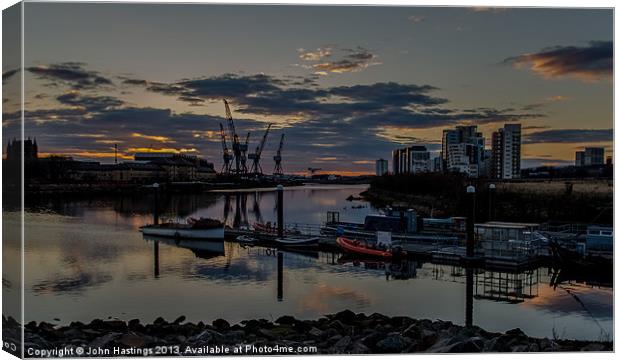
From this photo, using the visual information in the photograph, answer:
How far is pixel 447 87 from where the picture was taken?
29.8 feet

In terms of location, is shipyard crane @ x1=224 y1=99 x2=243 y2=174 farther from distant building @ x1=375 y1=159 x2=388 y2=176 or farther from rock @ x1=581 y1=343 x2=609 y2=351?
rock @ x1=581 y1=343 x2=609 y2=351

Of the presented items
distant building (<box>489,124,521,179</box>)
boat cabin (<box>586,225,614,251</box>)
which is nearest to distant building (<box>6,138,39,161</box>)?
distant building (<box>489,124,521,179</box>)

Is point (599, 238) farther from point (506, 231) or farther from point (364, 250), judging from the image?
point (364, 250)

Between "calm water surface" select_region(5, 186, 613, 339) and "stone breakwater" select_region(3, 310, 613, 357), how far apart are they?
Result: 120mm

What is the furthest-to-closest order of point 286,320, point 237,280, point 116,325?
point 237,280
point 286,320
point 116,325

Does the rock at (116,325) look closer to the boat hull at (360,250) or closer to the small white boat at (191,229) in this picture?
the small white boat at (191,229)

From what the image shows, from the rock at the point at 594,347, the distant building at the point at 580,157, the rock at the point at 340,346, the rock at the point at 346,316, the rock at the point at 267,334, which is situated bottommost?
the rock at the point at 594,347

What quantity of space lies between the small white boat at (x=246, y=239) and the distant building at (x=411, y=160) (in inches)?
73.6

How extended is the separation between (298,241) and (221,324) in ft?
6.28

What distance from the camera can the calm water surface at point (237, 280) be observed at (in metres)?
8.56

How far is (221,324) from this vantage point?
8531mm

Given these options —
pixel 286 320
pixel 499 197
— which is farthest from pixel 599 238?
pixel 286 320

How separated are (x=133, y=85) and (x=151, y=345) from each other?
2667 mm

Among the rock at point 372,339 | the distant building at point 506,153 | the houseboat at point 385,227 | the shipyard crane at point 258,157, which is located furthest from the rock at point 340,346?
the distant building at point 506,153
